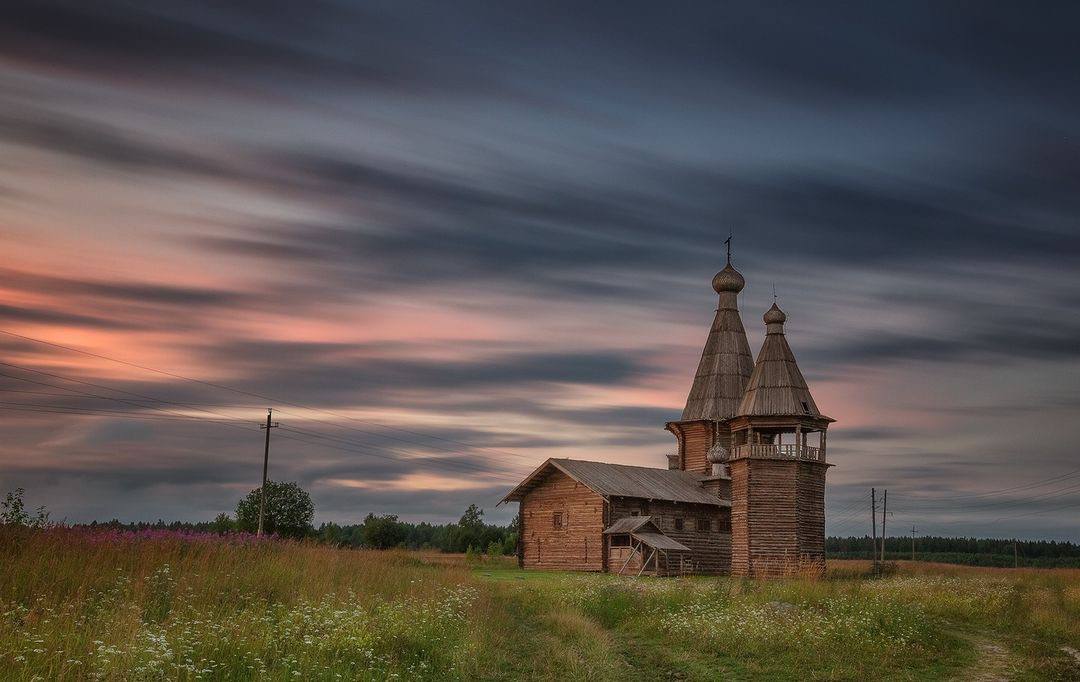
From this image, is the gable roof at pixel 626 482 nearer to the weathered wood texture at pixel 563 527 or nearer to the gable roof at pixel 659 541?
the weathered wood texture at pixel 563 527

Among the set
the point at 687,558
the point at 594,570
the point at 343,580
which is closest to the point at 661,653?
the point at 343,580

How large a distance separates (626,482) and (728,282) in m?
19.2

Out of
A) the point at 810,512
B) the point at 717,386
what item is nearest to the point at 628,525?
the point at 810,512

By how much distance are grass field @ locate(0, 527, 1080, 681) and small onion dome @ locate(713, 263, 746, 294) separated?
3870cm

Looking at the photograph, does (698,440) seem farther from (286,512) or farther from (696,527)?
(286,512)

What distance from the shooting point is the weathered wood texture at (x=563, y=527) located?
4791 centimetres

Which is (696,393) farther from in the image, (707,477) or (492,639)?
(492,639)

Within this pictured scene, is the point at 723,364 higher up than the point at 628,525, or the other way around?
the point at 723,364

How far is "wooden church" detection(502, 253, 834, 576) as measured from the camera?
47656 millimetres

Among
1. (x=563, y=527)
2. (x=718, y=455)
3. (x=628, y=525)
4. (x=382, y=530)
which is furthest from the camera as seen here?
(x=382, y=530)

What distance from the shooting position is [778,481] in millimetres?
49094

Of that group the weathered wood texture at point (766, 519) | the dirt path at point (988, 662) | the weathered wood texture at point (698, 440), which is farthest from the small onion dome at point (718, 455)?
the dirt path at point (988, 662)

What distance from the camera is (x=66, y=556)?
49.6ft

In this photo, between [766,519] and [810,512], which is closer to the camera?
[766,519]
